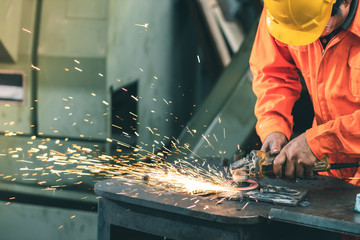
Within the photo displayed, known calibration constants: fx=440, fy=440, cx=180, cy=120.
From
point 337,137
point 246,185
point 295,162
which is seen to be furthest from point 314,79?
point 246,185

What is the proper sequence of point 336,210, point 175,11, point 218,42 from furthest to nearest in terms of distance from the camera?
point 218,42 → point 175,11 → point 336,210

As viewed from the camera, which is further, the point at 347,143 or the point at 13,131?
the point at 13,131

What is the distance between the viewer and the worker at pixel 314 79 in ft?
5.50

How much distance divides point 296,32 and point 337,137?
44 centimetres

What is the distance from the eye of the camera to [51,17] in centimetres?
256

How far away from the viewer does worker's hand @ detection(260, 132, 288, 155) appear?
6.15 ft

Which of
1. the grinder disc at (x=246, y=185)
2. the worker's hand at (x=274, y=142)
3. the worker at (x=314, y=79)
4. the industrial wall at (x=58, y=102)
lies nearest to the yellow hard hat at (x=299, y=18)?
the worker at (x=314, y=79)

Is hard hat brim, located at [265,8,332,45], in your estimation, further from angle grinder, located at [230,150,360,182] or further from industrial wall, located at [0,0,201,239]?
industrial wall, located at [0,0,201,239]

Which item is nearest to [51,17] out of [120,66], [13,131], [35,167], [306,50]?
Result: [120,66]

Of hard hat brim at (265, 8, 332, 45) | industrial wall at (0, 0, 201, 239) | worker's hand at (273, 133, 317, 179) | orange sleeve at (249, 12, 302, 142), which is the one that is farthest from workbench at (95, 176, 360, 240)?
industrial wall at (0, 0, 201, 239)

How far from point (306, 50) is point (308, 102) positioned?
106cm

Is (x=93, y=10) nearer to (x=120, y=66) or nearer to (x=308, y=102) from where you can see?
(x=120, y=66)

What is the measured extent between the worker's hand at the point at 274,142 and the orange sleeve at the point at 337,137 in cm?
19

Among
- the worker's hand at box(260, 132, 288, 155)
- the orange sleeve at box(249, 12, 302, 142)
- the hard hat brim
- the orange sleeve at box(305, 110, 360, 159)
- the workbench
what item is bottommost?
the workbench
